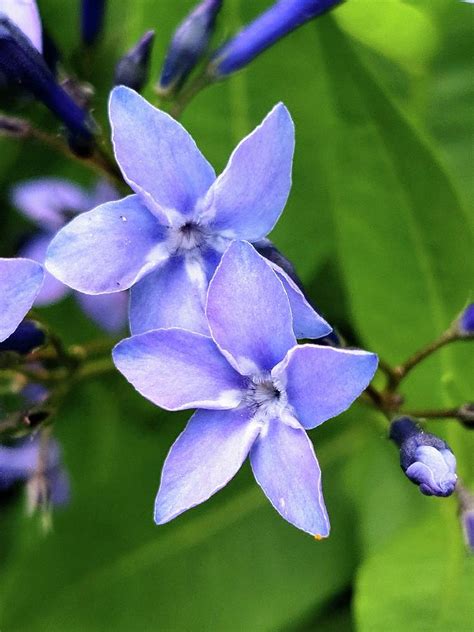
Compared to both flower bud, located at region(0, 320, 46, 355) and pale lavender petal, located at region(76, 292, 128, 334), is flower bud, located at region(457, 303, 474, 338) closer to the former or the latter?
flower bud, located at region(0, 320, 46, 355)

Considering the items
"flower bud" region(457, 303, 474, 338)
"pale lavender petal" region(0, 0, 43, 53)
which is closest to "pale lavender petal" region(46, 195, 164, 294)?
"pale lavender petal" region(0, 0, 43, 53)

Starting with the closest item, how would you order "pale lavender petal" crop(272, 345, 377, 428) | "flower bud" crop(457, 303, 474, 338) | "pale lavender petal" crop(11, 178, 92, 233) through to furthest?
"pale lavender petal" crop(272, 345, 377, 428)
"flower bud" crop(457, 303, 474, 338)
"pale lavender petal" crop(11, 178, 92, 233)

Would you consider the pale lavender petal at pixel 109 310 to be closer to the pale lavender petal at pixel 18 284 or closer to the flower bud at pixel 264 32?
the flower bud at pixel 264 32

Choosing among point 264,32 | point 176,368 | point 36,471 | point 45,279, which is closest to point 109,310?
point 45,279

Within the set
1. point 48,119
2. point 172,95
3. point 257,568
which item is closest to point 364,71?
point 172,95

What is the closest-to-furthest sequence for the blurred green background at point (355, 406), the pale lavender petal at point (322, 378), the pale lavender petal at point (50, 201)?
1. the pale lavender petal at point (322, 378)
2. the blurred green background at point (355, 406)
3. the pale lavender petal at point (50, 201)

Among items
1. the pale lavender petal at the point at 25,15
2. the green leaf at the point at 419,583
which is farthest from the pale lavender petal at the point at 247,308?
the green leaf at the point at 419,583
